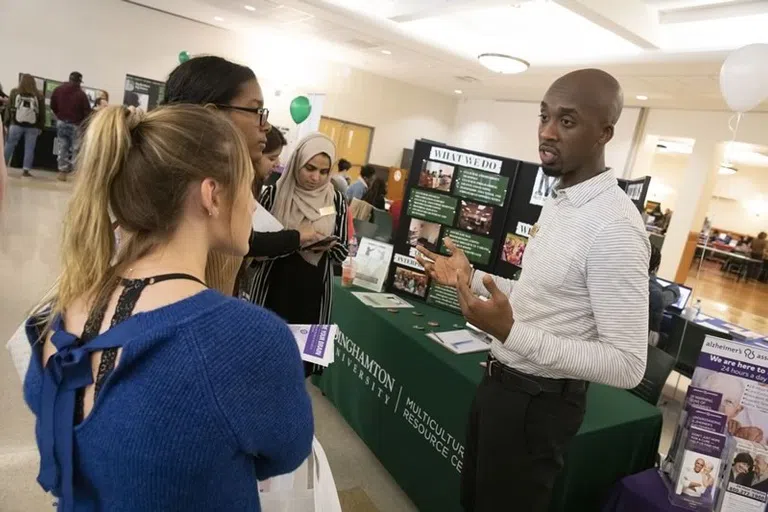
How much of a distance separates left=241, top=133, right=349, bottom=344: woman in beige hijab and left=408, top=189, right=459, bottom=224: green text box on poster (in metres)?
0.80

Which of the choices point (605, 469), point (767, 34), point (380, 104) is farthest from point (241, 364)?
point (380, 104)

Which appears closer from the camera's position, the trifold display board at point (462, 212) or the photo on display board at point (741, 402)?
the photo on display board at point (741, 402)

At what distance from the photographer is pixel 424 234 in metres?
2.99

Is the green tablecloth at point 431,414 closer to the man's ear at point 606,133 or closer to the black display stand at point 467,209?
the black display stand at point 467,209

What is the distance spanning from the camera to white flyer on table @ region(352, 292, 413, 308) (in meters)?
2.69

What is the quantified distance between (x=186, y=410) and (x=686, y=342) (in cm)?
401

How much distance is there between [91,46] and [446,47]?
622cm

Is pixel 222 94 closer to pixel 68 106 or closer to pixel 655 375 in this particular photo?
pixel 655 375

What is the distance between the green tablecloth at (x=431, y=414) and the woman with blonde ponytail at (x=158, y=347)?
4.56 feet

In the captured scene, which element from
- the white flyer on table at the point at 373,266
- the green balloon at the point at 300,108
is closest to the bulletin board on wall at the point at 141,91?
the green balloon at the point at 300,108

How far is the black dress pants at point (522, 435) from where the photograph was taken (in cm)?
138

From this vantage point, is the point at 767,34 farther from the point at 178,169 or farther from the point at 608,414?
the point at 178,169

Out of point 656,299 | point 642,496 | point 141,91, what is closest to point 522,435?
point 642,496

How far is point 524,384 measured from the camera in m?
1.38
